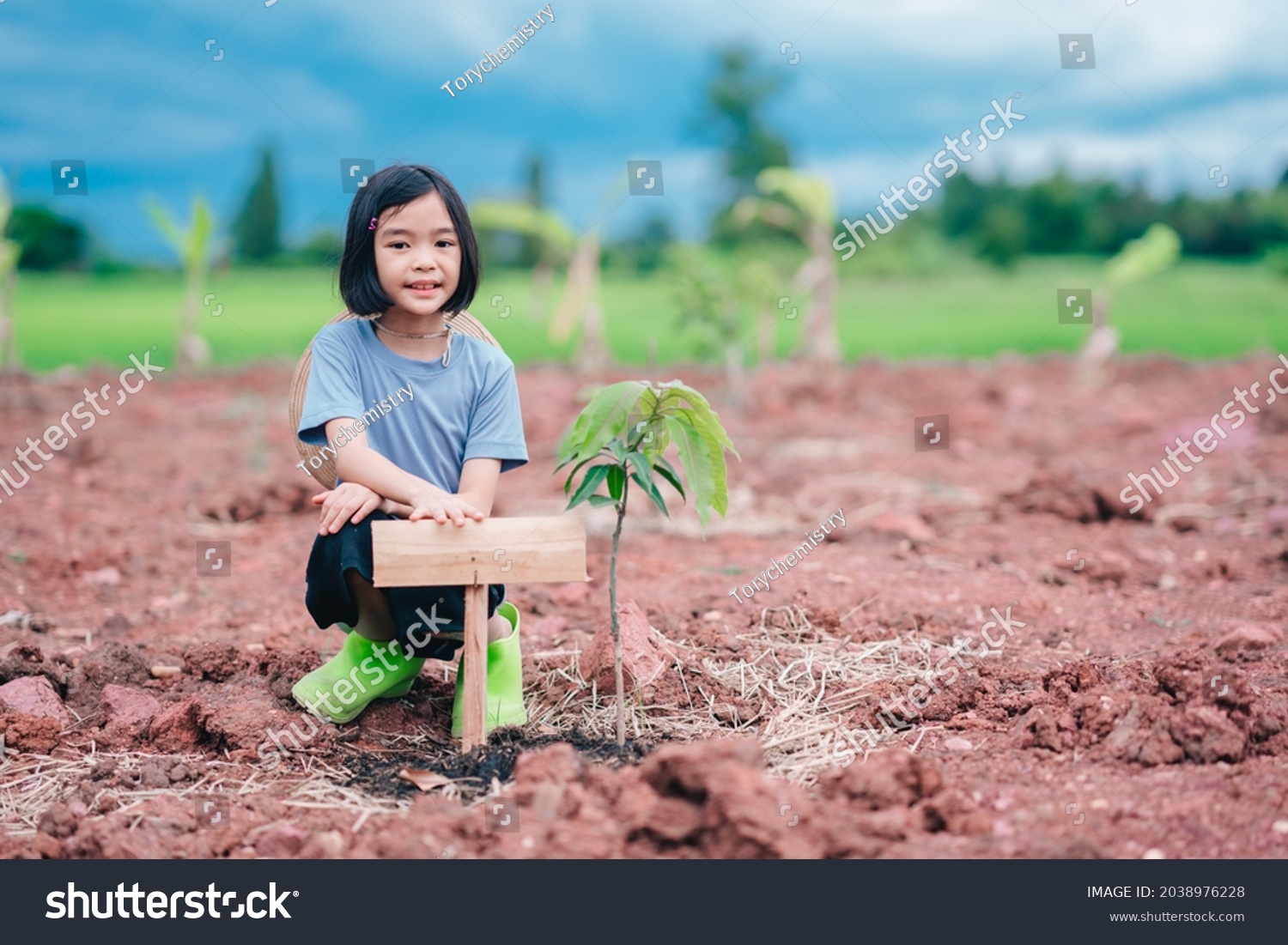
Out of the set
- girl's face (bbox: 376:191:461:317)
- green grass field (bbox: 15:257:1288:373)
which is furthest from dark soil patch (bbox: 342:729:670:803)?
green grass field (bbox: 15:257:1288:373)

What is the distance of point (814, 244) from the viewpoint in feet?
33.7

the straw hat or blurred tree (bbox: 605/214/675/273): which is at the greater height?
blurred tree (bbox: 605/214/675/273)

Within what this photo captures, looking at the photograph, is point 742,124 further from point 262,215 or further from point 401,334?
point 401,334

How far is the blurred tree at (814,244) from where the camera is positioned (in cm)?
988

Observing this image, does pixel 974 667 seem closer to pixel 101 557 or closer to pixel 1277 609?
pixel 1277 609

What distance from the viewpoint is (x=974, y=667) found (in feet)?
10.6

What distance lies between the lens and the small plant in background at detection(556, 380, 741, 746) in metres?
2.57

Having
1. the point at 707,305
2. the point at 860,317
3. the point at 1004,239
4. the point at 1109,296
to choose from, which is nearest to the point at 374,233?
the point at 707,305

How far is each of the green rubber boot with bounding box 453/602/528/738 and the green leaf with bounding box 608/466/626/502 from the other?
57cm

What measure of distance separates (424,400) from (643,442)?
2.00ft

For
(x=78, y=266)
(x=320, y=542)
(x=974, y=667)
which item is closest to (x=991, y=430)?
(x=974, y=667)

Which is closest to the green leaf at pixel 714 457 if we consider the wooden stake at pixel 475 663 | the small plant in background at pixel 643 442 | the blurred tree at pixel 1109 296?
the small plant in background at pixel 643 442

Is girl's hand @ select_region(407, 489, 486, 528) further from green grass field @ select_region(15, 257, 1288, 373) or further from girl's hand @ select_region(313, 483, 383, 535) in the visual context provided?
green grass field @ select_region(15, 257, 1288, 373)

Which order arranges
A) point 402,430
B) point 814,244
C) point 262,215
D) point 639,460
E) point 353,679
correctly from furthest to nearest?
point 262,215 → point 814,244 → point 353,679 → point 402,430 → point 639,460
